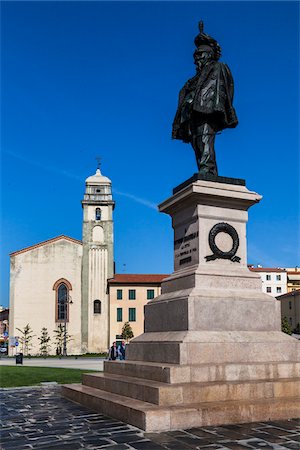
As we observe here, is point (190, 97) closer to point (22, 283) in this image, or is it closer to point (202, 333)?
point (202, 333)

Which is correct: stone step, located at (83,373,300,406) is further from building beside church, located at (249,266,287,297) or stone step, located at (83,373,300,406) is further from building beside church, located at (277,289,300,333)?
building beside church, located at (249,266,287,297)

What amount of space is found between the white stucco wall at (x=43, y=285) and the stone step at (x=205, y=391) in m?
47.4

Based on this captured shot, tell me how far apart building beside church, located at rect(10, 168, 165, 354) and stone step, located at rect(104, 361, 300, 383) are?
4658cm

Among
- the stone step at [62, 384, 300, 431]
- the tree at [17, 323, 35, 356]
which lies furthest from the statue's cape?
the tree at [17, 323, 35, 356]

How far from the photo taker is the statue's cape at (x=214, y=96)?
33.8ft

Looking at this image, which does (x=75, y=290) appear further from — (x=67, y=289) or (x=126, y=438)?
(x=126, y=438)

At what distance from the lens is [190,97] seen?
10.6 m

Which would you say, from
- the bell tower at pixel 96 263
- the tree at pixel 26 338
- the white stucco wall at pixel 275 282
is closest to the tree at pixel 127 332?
the bell tower at pixel 96 263

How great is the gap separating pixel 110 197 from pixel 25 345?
17.7m

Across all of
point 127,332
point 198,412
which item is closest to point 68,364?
point 127,332

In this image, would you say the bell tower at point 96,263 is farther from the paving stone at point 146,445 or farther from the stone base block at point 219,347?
the paving stone at point 146,445

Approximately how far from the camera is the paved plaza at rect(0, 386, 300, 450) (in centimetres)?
561

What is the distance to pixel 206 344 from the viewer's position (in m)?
8.04

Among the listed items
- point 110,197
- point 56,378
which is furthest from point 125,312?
point 56,378
